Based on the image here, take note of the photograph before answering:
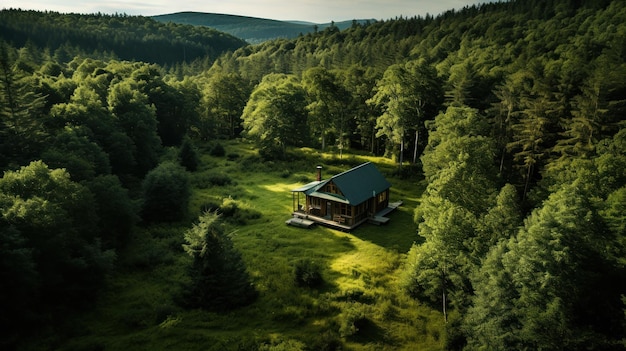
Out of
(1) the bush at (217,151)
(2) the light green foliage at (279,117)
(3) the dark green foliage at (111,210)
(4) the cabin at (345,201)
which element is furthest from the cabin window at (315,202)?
(1) the bush at (217,151)

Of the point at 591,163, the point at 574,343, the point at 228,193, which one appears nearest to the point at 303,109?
the point at 228,193

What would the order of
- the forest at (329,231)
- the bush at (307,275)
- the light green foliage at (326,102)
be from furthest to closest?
1. the light green foliage at (326,102)
2. the bush at (307,275)
3. the forest at (329,231)

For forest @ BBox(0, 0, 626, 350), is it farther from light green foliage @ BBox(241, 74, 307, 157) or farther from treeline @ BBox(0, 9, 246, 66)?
treeline @ BBox(0, 9, 246, 66)

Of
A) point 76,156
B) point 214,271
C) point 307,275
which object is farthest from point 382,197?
point 76,156

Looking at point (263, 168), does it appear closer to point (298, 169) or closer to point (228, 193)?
point (298, 169)

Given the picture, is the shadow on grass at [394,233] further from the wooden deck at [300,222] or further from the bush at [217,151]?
the bush at [217,151]
